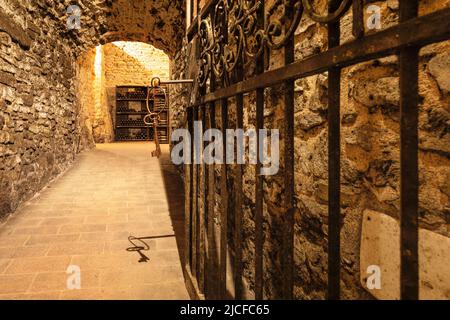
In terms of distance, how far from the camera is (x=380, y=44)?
54cm

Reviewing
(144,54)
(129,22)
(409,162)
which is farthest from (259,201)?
(144,54)

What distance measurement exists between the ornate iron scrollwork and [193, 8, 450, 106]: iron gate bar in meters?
0.07

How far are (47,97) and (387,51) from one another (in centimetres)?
482

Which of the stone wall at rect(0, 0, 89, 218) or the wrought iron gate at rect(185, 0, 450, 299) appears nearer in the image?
the wrought iron gate at rect(185, 0, 450, 299)

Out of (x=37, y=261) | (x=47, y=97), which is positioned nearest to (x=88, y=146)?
(x=47, y=97)

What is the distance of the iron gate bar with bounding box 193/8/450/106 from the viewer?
46cm

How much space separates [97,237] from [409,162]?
9.39ft

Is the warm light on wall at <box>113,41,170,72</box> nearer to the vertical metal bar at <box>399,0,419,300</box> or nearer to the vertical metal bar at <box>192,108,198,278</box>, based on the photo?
the vertical metal bar at <box>192,108,198,278</box>

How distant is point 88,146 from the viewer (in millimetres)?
6734

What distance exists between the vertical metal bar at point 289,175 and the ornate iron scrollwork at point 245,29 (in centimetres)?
4

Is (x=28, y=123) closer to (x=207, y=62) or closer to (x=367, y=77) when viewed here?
(x=207, y=62)

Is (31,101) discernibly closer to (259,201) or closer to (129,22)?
(129,22)

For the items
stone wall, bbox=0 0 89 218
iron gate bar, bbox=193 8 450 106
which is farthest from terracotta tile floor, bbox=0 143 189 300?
iron gate bar, bbox=193 8 450 106

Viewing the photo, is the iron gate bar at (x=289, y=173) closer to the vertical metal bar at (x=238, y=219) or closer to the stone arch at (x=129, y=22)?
the vertical metal bar at (x=238, y=219)
